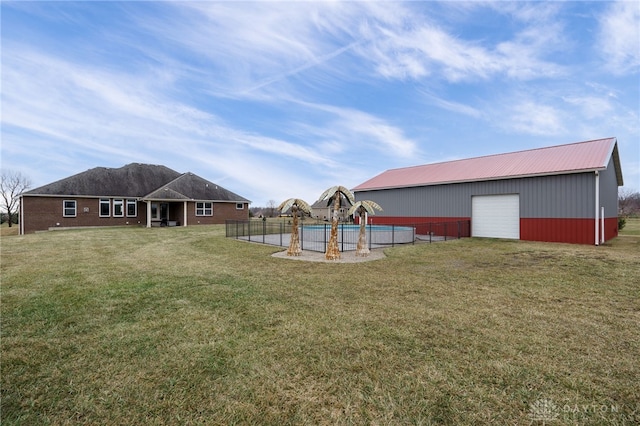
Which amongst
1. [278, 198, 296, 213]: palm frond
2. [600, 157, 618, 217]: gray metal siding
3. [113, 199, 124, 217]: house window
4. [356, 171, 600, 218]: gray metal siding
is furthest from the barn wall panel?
[113, 199, 124, 217]: house window

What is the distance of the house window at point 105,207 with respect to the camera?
26.8 m

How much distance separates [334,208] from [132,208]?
84.4ft

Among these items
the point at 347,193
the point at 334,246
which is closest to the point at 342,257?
the point at 334,246

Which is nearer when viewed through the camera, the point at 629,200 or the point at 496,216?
the point at 496,216

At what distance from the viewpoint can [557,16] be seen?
37.5ft

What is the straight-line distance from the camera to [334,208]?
11.1 metres

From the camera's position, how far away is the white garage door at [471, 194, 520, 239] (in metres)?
16.8

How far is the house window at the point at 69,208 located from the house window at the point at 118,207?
2.92 metres

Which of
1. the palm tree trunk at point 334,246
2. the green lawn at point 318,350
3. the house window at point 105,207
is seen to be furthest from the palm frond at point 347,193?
the house window at point 105,207

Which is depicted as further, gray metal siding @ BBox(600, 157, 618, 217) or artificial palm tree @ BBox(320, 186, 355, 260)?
gray metal siding @ BBox(600, 157, 618, 217)

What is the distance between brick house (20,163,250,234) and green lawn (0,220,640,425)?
23.0m

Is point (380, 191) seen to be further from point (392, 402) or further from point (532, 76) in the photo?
point (392, 402)

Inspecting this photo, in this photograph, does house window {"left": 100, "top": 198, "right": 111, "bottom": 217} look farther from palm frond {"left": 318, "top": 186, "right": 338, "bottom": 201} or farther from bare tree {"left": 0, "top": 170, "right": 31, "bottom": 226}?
bare tree {"left": 0, "top": 170, "right": 31, "bottom": 226}

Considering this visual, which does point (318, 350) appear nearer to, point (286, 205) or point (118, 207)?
point (286, 205)
